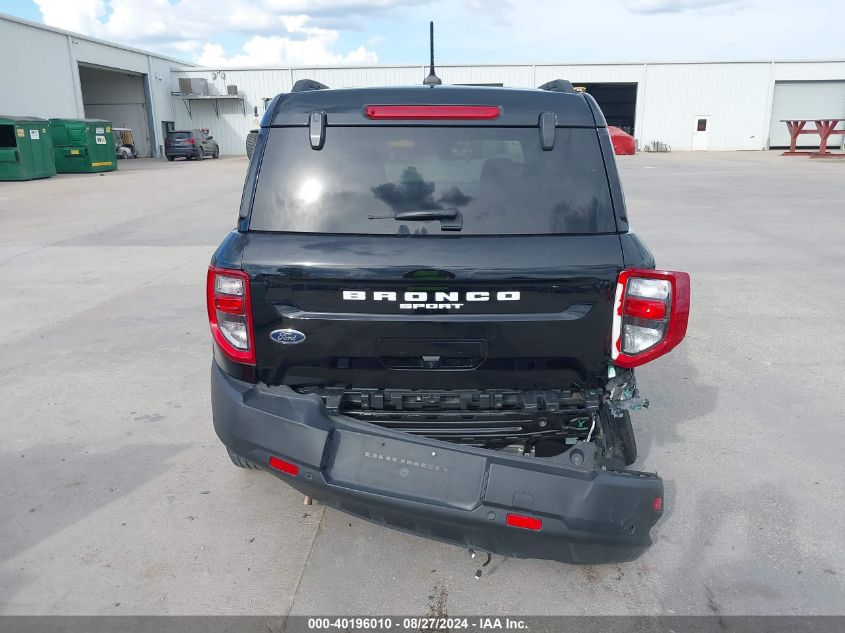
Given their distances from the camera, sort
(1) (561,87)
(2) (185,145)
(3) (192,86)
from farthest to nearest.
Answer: (3) (192,86)
(2) (185,145)
(1) (561,87)

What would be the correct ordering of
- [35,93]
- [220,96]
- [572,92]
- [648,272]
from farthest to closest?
1. [220,96]
2. [35,93]
3. [572,92]
4. [648,272]

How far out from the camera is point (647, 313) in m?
2.64

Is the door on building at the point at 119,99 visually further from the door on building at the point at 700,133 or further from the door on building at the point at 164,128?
the door on building at the point at 700,133

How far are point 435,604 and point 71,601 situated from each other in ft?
4.98

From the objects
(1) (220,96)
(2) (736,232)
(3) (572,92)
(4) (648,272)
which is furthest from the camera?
(1) (220,96)

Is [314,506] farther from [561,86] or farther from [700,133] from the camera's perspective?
[700,133]

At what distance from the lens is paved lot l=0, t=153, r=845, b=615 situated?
2.76 meters

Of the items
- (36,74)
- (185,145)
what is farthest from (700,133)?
(36,74)

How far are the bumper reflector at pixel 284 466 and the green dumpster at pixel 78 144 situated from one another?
28.8 m

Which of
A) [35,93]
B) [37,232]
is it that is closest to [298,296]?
[37,232]

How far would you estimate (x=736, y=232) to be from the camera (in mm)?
11812

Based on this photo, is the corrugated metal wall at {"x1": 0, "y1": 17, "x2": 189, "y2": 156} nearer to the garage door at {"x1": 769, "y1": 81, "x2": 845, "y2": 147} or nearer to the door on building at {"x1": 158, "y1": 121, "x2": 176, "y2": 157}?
the door on building at {"x1": 158, "y1": 121, "x2": 176, "y2": 157}

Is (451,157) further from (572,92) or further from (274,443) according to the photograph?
(274,443)

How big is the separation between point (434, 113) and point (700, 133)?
46075mm
